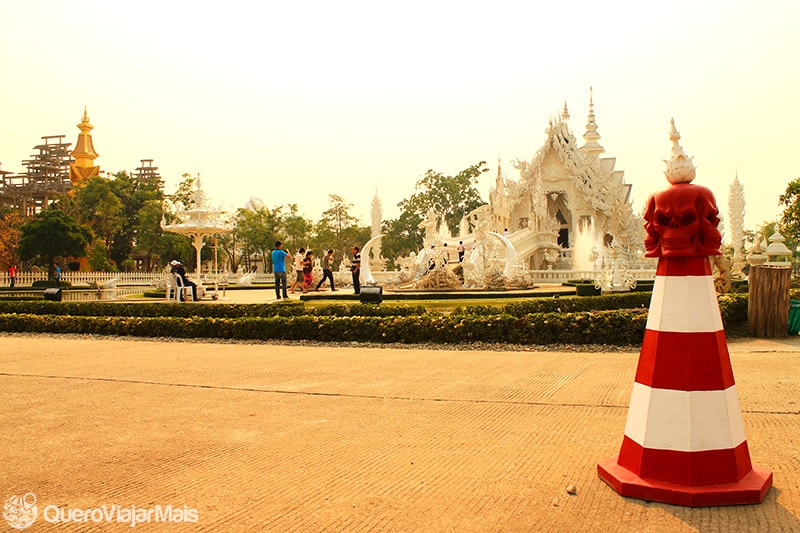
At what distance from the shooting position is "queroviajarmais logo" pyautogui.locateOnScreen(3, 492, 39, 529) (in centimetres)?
354

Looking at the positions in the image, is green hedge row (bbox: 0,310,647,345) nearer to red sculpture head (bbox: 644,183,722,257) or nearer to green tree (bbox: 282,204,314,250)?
red sculpture head (bbox: 644,183,722,257)

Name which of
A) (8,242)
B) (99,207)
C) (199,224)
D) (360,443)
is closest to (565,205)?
(199,224)

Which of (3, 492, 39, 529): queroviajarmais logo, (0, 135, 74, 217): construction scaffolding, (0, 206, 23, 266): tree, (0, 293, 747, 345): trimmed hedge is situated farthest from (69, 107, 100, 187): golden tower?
(3, 492, 39, 529): queroviajarmais logo

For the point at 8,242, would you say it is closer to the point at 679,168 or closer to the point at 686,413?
the point at 679,168

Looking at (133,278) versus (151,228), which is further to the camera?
(151,228)

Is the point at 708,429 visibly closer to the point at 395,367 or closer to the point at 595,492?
the point at 595,492

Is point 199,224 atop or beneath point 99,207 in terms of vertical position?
beneath

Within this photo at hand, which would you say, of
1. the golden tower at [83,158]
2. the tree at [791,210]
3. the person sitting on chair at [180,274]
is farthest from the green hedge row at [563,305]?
the golden tower at [83,158]

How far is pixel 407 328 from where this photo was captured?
11.9m

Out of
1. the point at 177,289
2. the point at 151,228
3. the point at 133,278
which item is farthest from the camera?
the point at 151,228

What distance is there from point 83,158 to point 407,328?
64.5m

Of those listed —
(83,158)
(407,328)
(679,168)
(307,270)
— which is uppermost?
(83,158)

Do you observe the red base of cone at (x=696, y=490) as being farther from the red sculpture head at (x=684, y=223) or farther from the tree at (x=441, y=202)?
the tree at (x=441, y=202)

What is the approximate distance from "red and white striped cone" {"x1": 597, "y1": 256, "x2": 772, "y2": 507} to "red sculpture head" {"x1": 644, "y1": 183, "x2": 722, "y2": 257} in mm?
90
